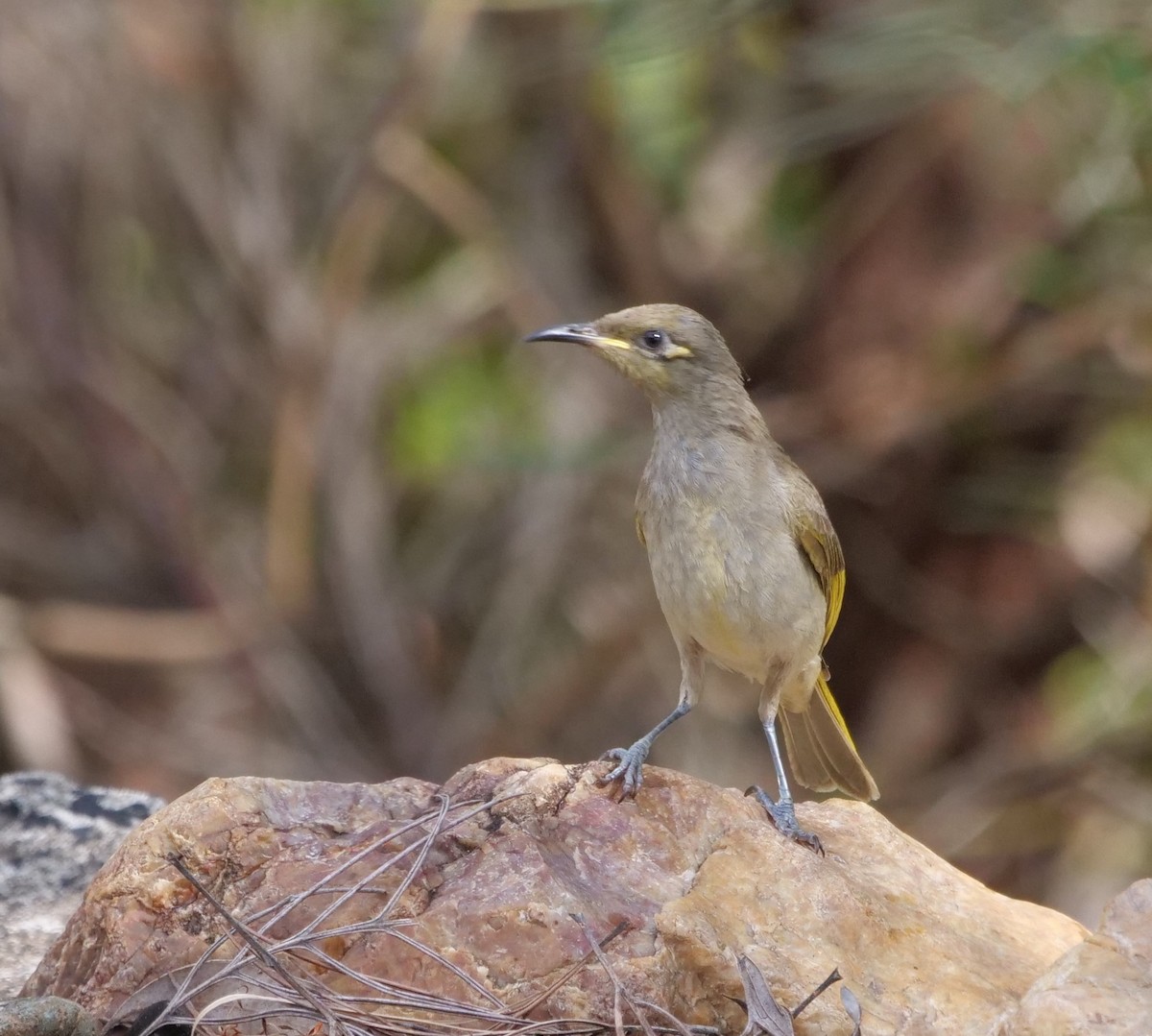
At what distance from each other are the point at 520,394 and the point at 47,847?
512cm

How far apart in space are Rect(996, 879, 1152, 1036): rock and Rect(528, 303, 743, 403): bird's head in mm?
2014

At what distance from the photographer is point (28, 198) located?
8875mm

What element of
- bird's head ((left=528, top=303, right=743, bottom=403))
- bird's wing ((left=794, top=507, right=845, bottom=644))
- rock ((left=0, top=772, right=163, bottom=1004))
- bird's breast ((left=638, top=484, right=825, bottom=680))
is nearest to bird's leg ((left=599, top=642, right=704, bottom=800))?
bird's breast ((left=638, top=484, right=825, bottom=680))

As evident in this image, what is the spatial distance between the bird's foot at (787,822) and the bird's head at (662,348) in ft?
4.08

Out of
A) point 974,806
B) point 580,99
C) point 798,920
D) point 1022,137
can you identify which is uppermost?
point 580,99

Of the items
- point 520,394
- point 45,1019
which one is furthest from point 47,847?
point 520,394

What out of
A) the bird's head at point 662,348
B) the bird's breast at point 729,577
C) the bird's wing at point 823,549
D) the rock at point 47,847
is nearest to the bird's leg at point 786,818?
the bird's breast at point 729,577

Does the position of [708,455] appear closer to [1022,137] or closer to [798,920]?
[798,920]

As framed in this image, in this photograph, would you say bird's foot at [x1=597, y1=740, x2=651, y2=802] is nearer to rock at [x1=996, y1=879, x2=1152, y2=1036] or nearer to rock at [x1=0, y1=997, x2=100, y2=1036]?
rock at [x1=996, y1=879, x2=1152, y2=1036]

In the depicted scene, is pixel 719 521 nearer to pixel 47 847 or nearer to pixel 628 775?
pixel 628 775

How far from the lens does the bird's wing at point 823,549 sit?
15.5ft

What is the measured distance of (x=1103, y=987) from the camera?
10.2 feet

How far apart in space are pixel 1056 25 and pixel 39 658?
20.1 ft

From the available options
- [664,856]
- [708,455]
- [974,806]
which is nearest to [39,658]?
[974,806]
